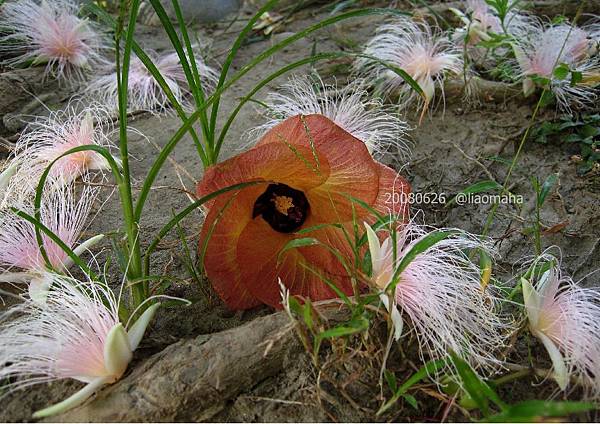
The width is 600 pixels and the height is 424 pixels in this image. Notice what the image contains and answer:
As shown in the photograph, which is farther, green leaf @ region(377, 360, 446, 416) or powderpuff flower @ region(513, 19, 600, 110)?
powderpuff flower @ region(513, 19, 600, 110)

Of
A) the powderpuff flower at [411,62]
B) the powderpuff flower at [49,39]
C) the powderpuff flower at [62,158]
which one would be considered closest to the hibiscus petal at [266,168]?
the powderpuff flower at [62,158]

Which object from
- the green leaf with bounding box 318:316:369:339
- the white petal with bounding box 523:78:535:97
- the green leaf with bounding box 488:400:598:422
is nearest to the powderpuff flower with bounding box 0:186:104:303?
the green leaf with bounding box 318:316:369:339

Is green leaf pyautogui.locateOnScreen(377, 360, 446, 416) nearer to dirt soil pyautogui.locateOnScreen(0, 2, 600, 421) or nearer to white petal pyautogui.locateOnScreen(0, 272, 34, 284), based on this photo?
dirt soil pyautogui.locateOnScreen(0, 2, 600, 421)

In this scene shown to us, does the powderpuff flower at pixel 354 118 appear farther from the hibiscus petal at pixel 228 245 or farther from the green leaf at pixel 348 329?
the green leaf at pixel 348 329

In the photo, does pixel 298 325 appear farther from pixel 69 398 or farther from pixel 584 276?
pixel 584 276

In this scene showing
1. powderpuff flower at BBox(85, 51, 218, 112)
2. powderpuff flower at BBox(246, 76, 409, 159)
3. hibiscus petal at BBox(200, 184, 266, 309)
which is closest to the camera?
hibiscus petal at BBox(200, 184, 266, 309)

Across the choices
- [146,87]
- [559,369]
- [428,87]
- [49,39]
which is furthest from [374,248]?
[49,39]

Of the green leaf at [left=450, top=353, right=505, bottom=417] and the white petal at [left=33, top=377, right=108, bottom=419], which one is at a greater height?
the white petal at [left=33, top=377, right=108, bottom=419]
